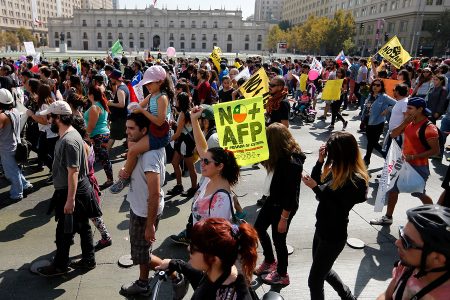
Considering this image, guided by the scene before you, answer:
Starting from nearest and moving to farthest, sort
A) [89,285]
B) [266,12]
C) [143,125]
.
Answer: [143,125], [89,285], [266,12]

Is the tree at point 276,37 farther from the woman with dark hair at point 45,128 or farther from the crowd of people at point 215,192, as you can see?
the woman with dark hair at point 45,128

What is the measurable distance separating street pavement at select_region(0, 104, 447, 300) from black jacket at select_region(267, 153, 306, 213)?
1.05 metres

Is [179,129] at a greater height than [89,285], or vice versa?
[179,129]

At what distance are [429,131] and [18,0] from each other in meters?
137

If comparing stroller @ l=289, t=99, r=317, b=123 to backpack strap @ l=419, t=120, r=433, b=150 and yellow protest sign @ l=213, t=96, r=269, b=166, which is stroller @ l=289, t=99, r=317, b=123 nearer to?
backpack strap @ l=419, t=120, r=433, b=150

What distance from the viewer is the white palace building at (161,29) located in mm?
115500

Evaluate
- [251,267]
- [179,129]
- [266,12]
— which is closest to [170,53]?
[179,129]

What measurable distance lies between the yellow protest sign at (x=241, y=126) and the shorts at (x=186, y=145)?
239 centimetres

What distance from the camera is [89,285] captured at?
3.62 m

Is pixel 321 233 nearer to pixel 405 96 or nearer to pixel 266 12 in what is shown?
pixel 405 96

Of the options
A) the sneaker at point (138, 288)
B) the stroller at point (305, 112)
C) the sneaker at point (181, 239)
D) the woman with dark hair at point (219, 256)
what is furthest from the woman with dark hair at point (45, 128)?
the stroller at point (305, 112)

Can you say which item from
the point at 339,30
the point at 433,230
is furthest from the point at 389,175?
the point at 339,30

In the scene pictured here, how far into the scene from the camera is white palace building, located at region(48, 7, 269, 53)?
115500 millimetres

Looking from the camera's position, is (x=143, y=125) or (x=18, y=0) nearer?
(x=143, y=125)
